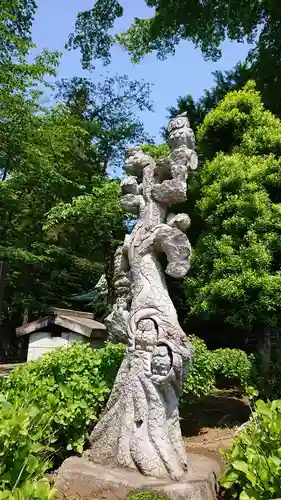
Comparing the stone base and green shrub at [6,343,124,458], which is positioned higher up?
green shrub at [6,343,124,458]

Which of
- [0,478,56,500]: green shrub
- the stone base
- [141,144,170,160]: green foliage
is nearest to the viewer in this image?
[0,478,56,500]: green shrub

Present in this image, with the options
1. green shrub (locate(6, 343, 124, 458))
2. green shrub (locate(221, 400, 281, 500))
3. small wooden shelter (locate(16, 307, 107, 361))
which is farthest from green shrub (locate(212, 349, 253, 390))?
green shrub (locate(221, 400, 281, 500))

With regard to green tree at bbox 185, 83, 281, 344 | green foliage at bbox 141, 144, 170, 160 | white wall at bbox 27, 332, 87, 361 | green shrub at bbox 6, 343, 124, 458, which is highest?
green foliage at bbox 141, 144, 170, 160

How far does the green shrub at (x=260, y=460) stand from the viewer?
2.38 meters

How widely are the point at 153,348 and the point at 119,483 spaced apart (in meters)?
1.09

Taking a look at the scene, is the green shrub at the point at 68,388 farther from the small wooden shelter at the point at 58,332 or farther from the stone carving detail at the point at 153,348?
the small wooden shelter at the point at 58,332

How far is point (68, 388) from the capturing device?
152 inches

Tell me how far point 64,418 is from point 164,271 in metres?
1.69

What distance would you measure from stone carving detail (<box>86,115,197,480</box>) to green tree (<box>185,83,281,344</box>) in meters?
2.68

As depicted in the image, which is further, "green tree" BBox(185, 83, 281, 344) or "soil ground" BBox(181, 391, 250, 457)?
"green tree" BBox(185, 83, 281, 344)

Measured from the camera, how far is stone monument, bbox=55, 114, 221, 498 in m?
3.51

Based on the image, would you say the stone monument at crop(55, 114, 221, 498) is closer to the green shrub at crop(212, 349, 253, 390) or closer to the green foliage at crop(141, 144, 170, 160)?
the green shrub at crop(212, 349, 253, 390)

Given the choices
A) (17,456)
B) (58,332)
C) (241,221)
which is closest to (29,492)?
(17,456)

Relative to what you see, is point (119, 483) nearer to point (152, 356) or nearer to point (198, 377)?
point (152, 356)
